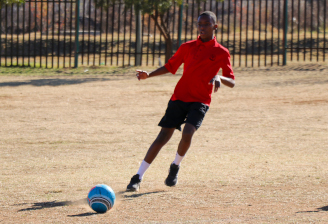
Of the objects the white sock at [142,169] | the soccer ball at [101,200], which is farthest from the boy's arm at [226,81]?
the soccer ball at [101,200]

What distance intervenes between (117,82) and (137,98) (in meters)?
2.51

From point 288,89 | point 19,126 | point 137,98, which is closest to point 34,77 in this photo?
point 137,98

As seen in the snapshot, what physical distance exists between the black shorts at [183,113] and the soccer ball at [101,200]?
1.11 meters

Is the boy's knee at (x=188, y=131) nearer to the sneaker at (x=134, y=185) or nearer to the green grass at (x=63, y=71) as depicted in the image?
the sneaker at (x=134, y=185)

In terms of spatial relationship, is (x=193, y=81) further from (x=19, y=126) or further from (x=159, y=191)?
(x=19, y=126)

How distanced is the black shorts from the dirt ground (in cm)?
75

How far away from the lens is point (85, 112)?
1029 cm

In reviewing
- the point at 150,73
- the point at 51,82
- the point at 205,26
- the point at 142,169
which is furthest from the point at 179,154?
the point at 51,82

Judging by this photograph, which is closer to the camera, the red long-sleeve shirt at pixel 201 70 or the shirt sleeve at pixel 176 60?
the red long-sleeve shirt at pixel 201 70

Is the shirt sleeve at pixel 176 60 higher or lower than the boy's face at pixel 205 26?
lower

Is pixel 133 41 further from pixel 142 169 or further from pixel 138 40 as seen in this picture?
pixel 142 169

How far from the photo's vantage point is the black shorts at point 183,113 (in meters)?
5.08

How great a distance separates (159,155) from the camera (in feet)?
23.4

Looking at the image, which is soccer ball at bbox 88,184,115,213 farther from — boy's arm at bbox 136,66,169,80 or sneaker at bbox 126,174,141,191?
boy's arm at bbox 136,66,169,80
